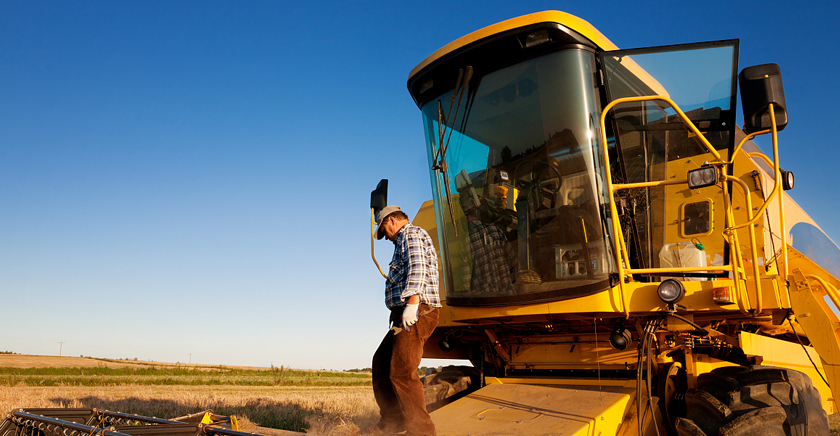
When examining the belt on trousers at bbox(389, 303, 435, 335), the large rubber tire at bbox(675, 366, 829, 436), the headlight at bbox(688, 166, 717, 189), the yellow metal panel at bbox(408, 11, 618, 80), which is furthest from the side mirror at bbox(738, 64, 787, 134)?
the belt on trousers at bbox(389, 303, 435, 335)

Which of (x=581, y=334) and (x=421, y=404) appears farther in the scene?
(x=581, y=334)

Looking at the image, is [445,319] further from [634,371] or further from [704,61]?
[704,61]

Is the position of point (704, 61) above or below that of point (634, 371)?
above

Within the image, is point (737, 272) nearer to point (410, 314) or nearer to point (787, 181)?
point (787, 181)

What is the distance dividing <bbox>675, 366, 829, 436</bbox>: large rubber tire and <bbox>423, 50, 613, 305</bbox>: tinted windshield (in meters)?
1.03

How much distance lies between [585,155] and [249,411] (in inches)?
252

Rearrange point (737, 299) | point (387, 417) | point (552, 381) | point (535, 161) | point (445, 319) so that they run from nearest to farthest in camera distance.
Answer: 1. point (737, 299)
2. point (387, 417)
3. point (535, 161)
4. point (552, 381)
5. point (445, 319)

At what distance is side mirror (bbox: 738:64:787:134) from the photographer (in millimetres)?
3512

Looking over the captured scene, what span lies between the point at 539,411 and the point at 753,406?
4.47 feet

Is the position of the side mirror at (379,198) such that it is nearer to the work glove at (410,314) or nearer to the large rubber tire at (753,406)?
the work glove at (410,314)

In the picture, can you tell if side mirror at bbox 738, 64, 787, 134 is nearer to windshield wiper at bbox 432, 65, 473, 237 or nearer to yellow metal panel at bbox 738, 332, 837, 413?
yellow metal panel at bbox 738, 332, 837, 413

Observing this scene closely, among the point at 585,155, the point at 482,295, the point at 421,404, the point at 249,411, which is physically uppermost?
the point at 585,155

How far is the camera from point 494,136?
4.52 m

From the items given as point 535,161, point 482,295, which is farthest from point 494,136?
point 482,295
